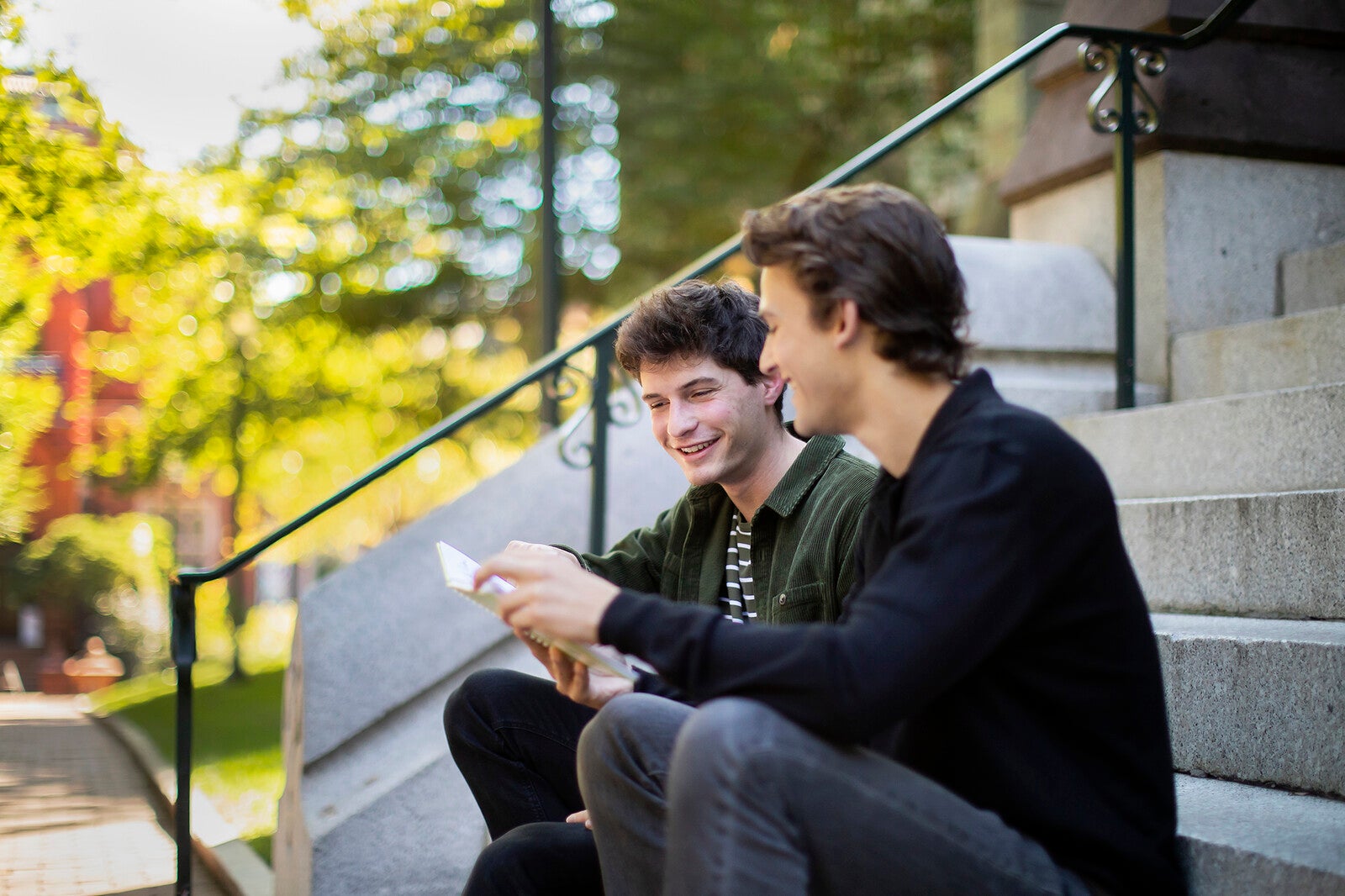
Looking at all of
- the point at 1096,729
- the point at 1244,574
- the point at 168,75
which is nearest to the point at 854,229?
the point at 1096,729

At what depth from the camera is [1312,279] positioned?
3.84m

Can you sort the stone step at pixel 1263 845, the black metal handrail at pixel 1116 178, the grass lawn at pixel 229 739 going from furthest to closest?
1. the grass lawn at pixel 229 739
2. the black metal handrail at pixel 1116 178
3. the stone step at pixel 1263 845

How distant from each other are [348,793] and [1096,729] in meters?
2.45

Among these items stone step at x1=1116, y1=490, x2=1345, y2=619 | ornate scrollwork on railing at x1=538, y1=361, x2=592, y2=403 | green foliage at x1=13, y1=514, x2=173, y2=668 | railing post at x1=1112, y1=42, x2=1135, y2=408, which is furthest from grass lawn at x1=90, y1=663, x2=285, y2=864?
railing post at x1=1112, y1=42, x2=1135, y2=408

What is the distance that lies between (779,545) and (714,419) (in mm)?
287

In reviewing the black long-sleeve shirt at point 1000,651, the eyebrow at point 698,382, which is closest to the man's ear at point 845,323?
the black long-sleeve shirt at point 1000,651

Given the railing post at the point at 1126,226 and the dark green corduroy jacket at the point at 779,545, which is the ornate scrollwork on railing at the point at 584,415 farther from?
the railing post at the point at 1126,226

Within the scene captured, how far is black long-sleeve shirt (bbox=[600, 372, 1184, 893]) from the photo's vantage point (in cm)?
144

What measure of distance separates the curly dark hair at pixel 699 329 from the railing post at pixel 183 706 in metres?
1.43

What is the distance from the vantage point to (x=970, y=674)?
5.14 feet

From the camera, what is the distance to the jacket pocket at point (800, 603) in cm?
221

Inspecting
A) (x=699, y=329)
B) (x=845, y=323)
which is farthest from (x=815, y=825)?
(x=699, y=329)

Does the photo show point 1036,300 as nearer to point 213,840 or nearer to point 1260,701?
point 1260,701

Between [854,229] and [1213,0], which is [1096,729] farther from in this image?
[1213,0]
